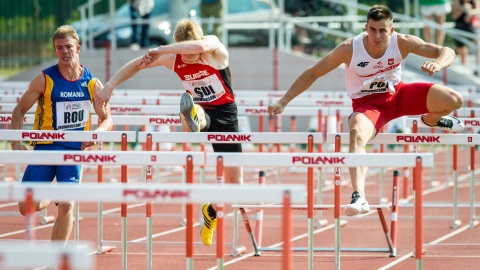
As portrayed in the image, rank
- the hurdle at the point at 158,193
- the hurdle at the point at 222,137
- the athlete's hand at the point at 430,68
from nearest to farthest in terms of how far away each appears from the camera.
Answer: the hurdle at the point at 158,193 < the athlete's hand at the point at 430,68 < the hurdle at the point at 222,137

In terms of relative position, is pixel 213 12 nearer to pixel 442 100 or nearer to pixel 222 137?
pixel 442 100

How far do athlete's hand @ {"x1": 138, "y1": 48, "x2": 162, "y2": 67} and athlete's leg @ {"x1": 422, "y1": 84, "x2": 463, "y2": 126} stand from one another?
7.77 ft

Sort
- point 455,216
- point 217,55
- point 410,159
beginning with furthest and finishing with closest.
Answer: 1. point 455,216
2. point 217,55
3. point 410,159

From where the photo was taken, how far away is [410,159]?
6859mm

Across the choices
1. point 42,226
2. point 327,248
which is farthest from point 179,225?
point 327,248

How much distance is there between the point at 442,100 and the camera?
29.8 feet

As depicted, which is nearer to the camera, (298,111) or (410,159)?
(410,159)

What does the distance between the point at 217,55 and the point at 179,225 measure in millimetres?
3813

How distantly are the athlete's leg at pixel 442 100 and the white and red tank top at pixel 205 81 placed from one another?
1.75m

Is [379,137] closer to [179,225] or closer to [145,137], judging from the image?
[145,137]

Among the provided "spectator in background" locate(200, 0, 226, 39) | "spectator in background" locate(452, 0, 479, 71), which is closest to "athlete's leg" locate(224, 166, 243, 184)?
"spectator in background" locate(200, 0, 226, 39)

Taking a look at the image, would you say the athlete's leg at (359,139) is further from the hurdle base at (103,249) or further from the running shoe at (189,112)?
the hurdle base at (103,249)

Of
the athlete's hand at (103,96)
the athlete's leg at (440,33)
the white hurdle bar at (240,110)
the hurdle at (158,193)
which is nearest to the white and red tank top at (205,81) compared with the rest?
the athlete's hand at (103,96)

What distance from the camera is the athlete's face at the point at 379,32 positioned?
29.1 feet
